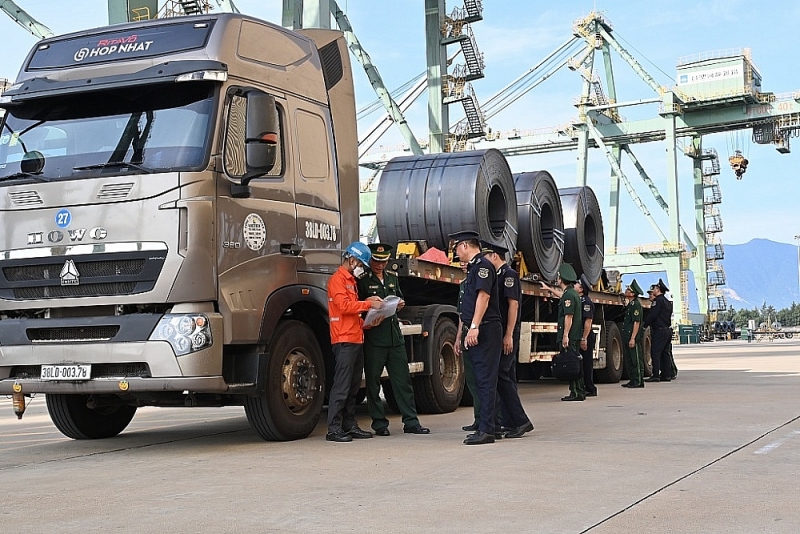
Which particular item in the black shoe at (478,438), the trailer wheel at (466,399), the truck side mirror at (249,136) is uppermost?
the truck side mirror at (249,136)

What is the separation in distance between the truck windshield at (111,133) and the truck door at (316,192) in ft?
3.85

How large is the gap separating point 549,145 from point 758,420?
5572cm

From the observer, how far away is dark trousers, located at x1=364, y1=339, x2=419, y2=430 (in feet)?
30.0

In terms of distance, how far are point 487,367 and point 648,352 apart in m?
10.6

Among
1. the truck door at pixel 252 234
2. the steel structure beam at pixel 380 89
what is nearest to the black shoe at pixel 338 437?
the truck door at pixel 252 234

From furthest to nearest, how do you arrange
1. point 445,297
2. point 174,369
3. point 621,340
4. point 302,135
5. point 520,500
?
point 621,340, point 445,297, point 302,135, point 174,369, point 520,500

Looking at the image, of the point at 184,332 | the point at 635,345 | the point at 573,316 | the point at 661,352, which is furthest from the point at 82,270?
the point at 661,352

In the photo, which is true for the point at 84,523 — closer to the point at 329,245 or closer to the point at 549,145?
the point at 329,245

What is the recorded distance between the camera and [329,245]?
9156mm

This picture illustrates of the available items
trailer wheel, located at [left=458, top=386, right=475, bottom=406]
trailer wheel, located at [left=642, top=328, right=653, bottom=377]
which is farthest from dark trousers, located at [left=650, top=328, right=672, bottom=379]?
trailer wheel, located at [left=458, top=386, right=475, bottom=406]

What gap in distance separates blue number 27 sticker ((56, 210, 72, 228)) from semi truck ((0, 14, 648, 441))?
2 cm

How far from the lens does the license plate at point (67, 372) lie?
7.69m

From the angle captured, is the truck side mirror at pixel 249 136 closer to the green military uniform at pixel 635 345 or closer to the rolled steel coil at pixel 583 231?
the rolled steel coil at pixel 583 231

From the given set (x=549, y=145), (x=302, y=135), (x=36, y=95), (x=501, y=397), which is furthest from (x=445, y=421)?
(x=549, y=145)
